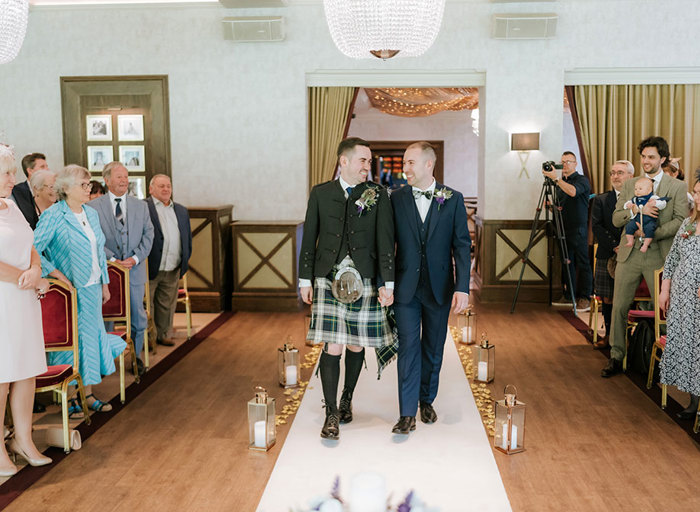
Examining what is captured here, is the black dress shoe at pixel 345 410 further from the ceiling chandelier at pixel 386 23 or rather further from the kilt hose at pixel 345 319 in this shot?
the ceiling chandelier at pixel 386 23

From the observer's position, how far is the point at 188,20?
8.01 meters

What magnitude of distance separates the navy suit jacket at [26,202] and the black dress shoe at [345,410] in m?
2.58

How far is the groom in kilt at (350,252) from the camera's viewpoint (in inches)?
150

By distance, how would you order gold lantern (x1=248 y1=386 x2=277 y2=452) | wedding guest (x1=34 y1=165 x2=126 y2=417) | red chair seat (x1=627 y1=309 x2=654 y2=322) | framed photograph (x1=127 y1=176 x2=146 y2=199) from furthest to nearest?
1. framed photograph (x1=127 y1=176 x2=146 y2=199)
2. red chair seat (x1=627 y1=309 x2=654 y2=322)
3. wedding guest (x1=34 y1=165 x2=126 y2=417)
4. gold lantern (x1=248 y1=386 x2=277 y2=452)

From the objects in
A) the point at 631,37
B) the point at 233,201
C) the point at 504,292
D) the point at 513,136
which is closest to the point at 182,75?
the point at 233,201

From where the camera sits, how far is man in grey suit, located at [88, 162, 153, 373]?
5.22 m

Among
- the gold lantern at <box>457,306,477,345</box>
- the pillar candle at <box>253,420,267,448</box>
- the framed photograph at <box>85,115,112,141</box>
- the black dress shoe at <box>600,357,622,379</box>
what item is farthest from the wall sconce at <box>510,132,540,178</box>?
the pillar candle at <box>253,420,267,448</box>

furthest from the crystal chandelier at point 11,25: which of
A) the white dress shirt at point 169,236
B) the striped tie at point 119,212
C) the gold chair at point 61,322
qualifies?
the gold chair at point 61,322

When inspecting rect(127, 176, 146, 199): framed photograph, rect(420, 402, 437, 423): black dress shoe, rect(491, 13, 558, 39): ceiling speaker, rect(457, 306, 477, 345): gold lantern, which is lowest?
rect(420, 402, 437, 423): black dress shoe

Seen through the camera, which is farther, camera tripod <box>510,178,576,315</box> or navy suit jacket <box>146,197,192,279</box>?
camera tripod <box>510,178,576,315</box>

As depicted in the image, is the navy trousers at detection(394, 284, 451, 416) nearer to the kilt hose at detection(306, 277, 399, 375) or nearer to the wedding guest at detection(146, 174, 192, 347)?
the kilt hose at detection(306, 277, 399, 375)

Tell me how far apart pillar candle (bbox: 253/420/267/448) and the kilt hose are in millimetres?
545

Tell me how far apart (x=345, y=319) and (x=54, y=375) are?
5.26 feet

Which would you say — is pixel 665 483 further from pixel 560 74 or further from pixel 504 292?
pixel 560 74
